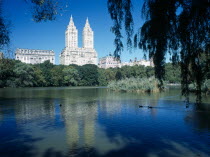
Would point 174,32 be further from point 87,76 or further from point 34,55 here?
point 34,55

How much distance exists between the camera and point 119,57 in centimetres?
541

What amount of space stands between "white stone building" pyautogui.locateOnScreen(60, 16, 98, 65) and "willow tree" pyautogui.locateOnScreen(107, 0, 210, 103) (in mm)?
166197

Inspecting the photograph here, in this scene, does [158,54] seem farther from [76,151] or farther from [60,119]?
[60,119]

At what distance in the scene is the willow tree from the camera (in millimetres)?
4586

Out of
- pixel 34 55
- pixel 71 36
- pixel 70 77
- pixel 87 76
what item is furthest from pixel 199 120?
pixel 71 36

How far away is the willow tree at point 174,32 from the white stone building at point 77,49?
545 ft

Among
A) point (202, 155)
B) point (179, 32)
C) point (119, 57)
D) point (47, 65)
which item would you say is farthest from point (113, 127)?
point (47, 65)

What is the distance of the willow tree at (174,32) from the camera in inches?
181

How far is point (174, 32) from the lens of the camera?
4934mm

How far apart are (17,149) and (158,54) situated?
300 inches

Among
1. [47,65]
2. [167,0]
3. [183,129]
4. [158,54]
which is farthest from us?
[47,65]

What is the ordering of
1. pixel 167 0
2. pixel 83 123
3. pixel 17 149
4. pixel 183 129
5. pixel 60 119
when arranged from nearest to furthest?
pixel 167 0 → pixel 17 149 → pixel 183 129 → pixel 83 123 → pixel 60 119

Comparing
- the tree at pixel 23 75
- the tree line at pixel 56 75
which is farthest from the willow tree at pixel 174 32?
the tree at pixel 23 75

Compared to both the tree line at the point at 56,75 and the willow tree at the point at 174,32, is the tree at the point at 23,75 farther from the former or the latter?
the willow tree at the point at 174,32
